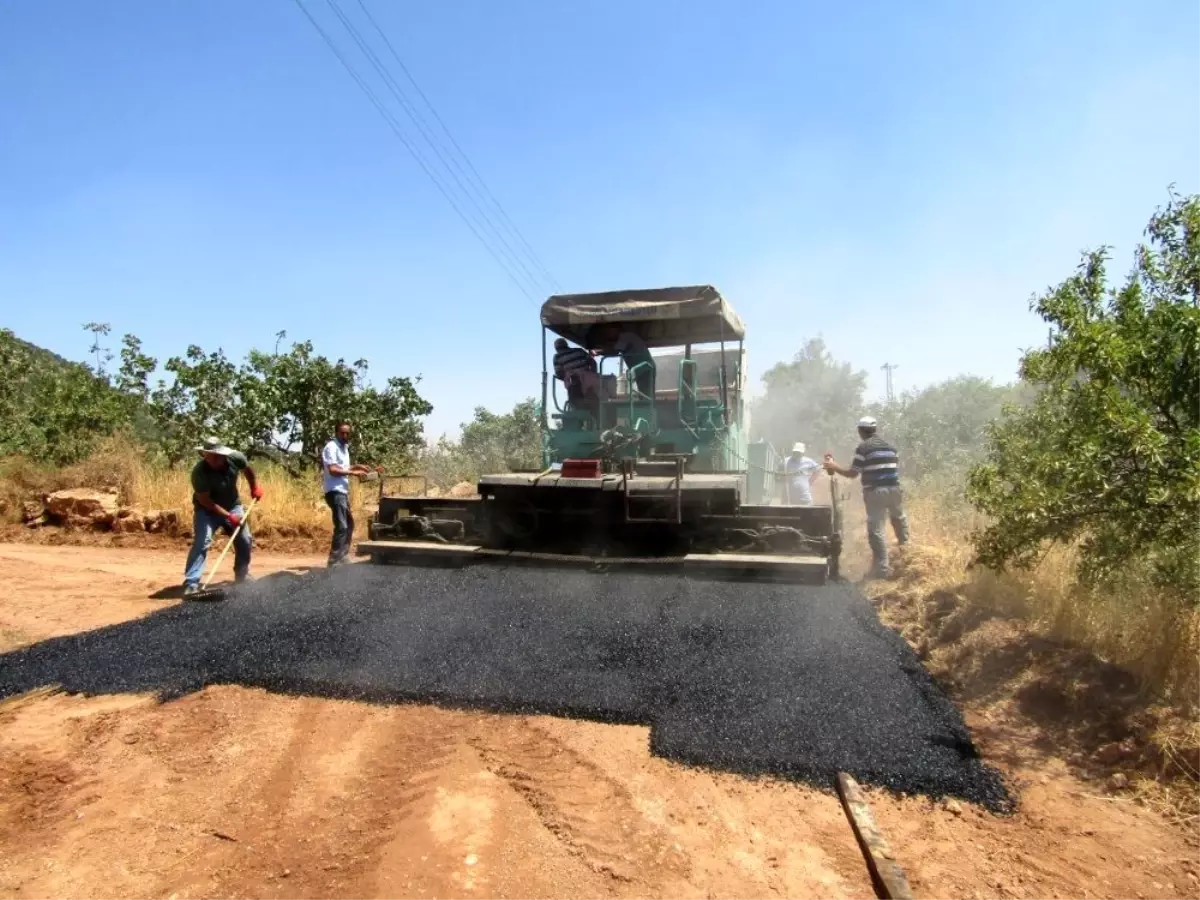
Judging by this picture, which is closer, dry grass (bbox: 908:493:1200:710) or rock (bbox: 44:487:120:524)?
dry grass (bbox: 908:493:1200:710)

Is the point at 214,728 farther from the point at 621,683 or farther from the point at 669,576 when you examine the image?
the point at 669,576

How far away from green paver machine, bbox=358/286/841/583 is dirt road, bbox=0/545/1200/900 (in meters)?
2.43

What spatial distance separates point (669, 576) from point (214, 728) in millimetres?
3366

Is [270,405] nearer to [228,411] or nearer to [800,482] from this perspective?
[228,411]

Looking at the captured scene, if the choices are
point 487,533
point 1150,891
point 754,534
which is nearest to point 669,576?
point 754,534

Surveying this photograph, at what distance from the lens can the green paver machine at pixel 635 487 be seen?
19.2ft

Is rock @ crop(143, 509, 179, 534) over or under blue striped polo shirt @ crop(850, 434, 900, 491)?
under

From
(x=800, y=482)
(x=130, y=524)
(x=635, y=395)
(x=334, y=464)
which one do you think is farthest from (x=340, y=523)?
(x=800, y=482)

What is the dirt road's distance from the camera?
2344 millimetres

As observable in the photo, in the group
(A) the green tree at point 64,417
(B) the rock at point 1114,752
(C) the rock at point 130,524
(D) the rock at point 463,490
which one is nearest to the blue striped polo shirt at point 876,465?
(B) the rock at point 1114,752

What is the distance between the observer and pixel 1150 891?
90.3 inches

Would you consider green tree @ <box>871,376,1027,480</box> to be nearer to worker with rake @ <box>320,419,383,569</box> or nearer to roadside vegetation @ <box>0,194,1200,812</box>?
roadside vegetation @ <box>0,194,1200,812</box>

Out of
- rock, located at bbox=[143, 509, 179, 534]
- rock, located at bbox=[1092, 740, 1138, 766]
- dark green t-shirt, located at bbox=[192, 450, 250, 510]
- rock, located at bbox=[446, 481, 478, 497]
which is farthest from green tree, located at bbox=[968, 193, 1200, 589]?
rock, located at bbox=[143, 509, 179, 534]

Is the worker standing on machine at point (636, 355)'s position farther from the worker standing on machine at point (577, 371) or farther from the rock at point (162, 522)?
the rock at point (162, 522)
